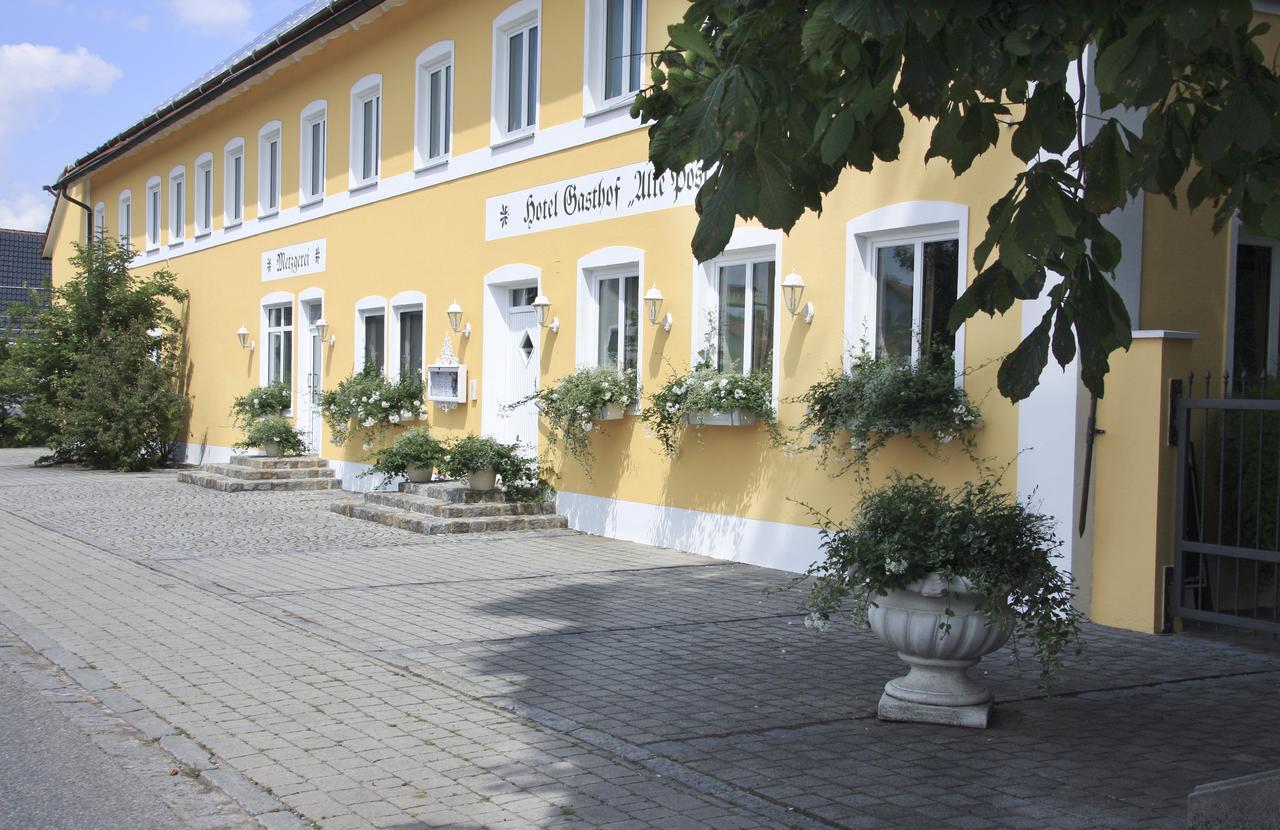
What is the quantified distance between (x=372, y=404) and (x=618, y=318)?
500cm

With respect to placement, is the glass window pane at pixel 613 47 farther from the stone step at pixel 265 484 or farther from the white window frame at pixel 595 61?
the stone step at pixel 265 484

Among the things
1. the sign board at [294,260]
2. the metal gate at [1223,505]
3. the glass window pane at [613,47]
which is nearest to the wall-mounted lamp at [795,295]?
the metal gate at [1223,505]

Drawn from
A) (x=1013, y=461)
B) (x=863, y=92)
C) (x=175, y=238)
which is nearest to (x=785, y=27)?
(x=863, y=92)

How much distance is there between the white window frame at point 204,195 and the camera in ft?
81.1

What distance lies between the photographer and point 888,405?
30.6ft

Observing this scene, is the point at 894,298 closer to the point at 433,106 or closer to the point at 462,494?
the point at 462,494

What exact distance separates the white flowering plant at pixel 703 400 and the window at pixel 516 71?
176 inches

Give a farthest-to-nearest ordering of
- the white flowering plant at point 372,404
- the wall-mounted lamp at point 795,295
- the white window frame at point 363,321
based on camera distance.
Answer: the white window frame at point 363,321 → the white flowering plant at point 372,404 → the wall-mounted lamp at point 795,295

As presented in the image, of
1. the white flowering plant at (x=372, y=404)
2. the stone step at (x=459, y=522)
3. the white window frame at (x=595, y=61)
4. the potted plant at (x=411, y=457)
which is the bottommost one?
the stone step at (x=459, y=522)

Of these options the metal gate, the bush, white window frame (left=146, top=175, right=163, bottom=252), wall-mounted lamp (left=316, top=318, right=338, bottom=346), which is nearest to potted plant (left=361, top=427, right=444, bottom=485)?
wall-mounted lamp (left=316, top=318, right=338, bottom=346)

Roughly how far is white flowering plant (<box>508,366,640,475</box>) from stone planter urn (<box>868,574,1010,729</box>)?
6.86 metres

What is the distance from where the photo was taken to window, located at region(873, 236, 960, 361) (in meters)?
9.70

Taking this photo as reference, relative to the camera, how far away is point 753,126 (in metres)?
3.71

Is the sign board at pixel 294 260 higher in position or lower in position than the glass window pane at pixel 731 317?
higher
